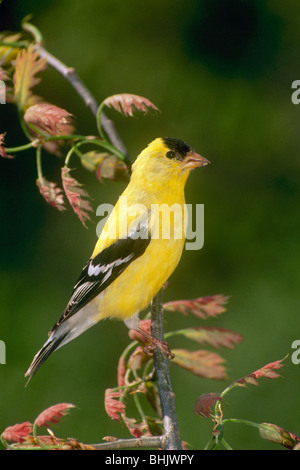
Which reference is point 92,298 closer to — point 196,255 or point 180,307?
point 180,307

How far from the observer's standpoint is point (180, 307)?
1393 mm

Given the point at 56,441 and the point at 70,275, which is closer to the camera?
the point at 56,441

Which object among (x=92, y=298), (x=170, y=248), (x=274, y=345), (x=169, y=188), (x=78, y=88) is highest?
(x=78, y=88)

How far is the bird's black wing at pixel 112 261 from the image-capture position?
1.60m

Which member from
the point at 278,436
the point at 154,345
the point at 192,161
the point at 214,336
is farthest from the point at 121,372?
the point at 192,161

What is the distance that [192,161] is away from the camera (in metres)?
1.64

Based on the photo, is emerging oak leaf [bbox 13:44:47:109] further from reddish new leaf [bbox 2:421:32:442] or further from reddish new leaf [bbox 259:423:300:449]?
reddish new leaf [bbox 259:423:300:449]

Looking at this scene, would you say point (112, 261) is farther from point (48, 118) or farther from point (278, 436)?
point (278, 436)

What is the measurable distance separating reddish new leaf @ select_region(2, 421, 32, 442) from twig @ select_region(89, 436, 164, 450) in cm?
20

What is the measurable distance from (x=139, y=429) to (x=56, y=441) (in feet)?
1.09

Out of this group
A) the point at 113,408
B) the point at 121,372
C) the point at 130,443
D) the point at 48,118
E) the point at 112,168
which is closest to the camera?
the point at 130,443

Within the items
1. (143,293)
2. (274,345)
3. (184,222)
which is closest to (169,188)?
(184,222)

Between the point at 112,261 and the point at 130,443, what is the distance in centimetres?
64

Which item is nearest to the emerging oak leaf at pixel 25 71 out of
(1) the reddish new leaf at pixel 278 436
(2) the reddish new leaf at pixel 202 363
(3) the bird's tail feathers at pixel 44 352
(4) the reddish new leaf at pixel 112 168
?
(4) the reddish new leaf at pixel 112 168
